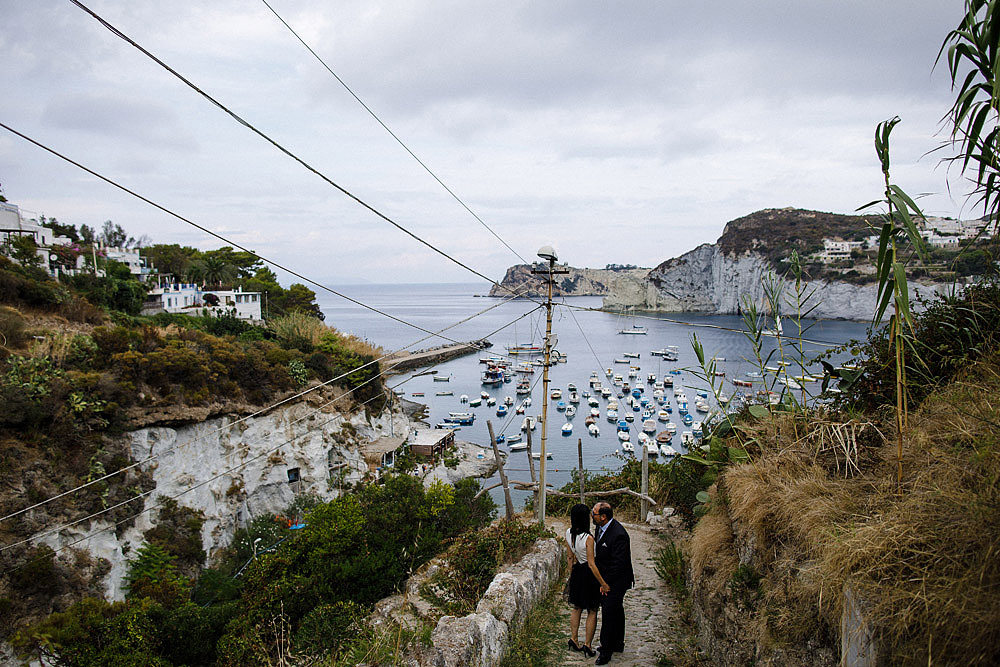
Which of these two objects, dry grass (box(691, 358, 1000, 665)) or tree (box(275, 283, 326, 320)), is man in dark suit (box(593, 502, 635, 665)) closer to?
dry grass (box(691, 358, 1000, 665))

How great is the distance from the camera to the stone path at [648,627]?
16.6 ft

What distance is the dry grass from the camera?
2.29 m

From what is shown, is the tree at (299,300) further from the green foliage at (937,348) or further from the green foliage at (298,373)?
the green foliage at (937,348)

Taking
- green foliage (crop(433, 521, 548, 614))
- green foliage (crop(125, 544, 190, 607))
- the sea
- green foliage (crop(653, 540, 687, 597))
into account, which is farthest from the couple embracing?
green foliage (crop(125, 544, 190, 607))

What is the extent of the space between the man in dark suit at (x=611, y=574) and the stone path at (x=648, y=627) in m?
0.30

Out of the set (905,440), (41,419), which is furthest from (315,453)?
(905,440)

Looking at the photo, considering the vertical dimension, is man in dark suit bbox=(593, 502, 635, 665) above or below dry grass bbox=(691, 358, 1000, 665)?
below

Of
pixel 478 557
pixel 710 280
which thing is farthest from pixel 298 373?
pixel 710 280

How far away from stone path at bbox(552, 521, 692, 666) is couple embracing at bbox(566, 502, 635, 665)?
158 millimetres

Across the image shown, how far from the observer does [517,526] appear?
7250 mm

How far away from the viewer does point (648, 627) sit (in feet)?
19.1

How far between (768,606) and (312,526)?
18.9 ft

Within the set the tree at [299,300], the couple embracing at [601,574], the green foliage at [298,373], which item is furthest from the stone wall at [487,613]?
the tree at [299,300]

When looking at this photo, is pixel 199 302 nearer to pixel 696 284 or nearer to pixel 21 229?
pixel 21 229
